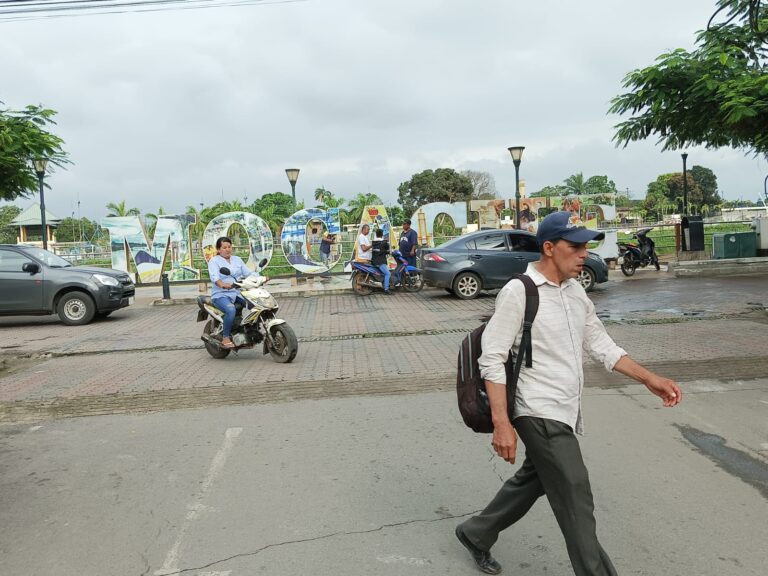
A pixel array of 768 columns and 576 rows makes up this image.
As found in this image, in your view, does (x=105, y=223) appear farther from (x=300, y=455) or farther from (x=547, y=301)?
(x=547, y=301)

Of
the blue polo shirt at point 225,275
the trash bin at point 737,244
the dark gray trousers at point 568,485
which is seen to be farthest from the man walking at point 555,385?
the trash bin at point 737,244

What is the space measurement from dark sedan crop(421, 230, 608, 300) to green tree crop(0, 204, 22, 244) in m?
62.7

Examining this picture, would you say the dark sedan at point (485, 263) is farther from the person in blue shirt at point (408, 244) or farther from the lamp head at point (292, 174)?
the lamp head at point (292, 174)

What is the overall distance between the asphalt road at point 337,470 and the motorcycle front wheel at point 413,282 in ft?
27.0

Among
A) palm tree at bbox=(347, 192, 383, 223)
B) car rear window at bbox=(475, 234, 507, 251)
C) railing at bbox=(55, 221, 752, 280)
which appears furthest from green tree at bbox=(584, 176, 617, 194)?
car rear window at bbox=(475, 234, 507, 251)

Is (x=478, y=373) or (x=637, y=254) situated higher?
(x=637, y=254)

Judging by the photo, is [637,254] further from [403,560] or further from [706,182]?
[706,182]

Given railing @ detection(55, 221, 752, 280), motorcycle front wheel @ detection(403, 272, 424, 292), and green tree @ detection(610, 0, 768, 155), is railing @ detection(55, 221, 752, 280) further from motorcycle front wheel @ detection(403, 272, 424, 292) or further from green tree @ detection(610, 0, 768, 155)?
green tree @ detection(610, 0, 768, 155)

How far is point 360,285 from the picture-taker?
16.6 metres

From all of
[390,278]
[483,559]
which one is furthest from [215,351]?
[390,278]

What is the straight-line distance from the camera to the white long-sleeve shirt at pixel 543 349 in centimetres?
263

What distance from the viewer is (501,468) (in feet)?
14.5

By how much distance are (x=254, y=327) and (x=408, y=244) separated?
842 centimetres

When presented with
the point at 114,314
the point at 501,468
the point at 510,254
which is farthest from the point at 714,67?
the point at 114,314
